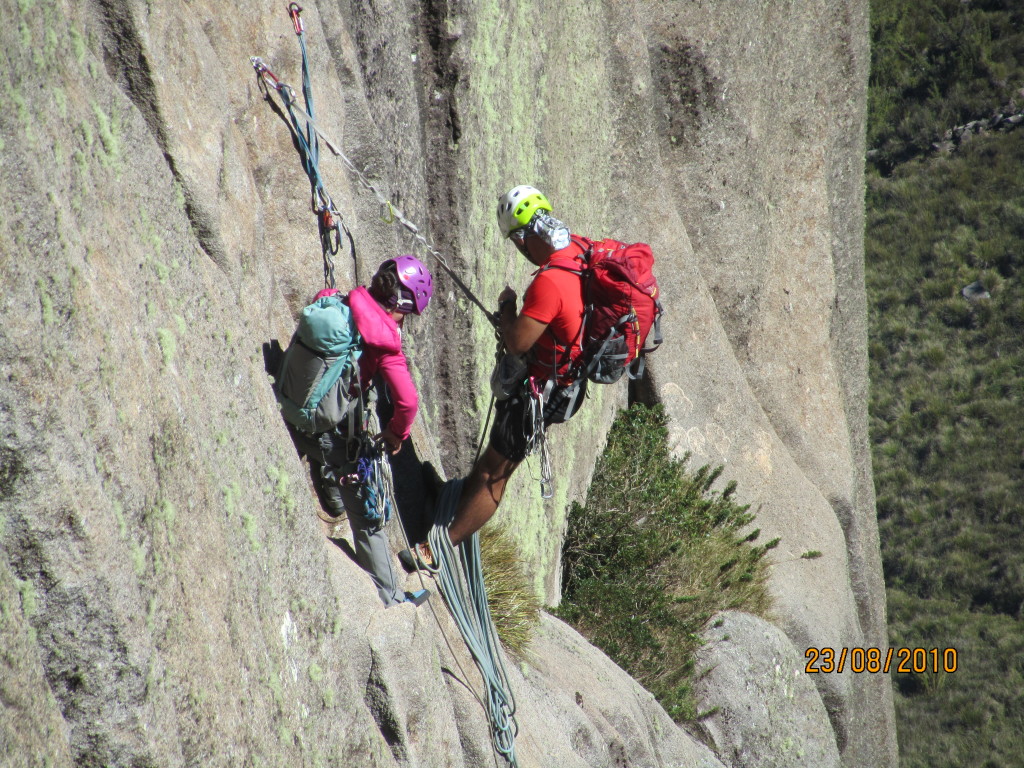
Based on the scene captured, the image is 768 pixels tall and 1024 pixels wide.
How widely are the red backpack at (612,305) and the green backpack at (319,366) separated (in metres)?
1.24

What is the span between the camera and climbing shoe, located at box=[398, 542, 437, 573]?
5.05 m

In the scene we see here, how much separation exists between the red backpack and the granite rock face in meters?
1.13

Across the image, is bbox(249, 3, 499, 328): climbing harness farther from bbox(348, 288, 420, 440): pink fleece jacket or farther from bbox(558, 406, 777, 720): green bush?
bbox(558, 406, 777, 720): green bush

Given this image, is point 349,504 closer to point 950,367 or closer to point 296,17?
point 296,17

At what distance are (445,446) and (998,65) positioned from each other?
28.2 m

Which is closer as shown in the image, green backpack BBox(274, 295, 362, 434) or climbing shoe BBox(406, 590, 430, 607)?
green backpack BBox(274, 295, 362, 434)

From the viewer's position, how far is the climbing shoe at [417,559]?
5.05 metres

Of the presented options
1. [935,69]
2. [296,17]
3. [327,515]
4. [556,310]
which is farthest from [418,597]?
[935,69]

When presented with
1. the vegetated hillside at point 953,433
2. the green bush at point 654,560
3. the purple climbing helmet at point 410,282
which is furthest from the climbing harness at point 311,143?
the vegetated hillside at point 953,433

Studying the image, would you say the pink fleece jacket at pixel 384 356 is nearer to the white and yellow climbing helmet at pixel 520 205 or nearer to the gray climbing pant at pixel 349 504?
the gray climbing pant at pixel 349 504

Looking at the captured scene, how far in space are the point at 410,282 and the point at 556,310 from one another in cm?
82

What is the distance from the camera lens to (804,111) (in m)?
10.5

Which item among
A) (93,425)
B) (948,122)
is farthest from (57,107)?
(948,122)
